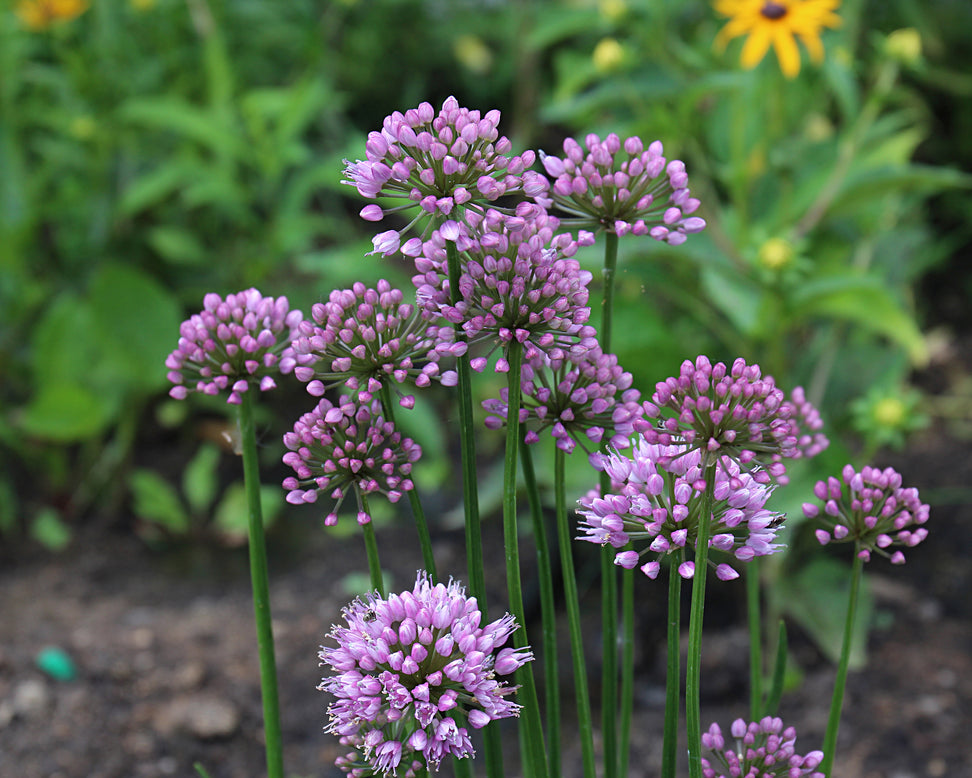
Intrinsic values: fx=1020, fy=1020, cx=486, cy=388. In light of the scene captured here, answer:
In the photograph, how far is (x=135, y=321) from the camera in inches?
101

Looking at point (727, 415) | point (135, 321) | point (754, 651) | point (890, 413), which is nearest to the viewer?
point (727, 415)

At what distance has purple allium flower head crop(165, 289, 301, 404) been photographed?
0.83 meters

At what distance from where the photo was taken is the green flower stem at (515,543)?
27.4 inches

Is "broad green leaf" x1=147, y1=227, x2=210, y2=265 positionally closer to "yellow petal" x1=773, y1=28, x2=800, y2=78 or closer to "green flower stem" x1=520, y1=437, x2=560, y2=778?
"yellow petal" x1=773, y1=28, x2=800, y2=78

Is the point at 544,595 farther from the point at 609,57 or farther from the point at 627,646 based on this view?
the point at 609,57

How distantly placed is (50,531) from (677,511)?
219cm

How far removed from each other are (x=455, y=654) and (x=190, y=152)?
227 cm

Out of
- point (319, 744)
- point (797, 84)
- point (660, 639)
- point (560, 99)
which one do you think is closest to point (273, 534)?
point (319, 744)

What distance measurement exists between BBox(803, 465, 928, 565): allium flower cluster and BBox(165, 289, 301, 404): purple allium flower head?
45cm

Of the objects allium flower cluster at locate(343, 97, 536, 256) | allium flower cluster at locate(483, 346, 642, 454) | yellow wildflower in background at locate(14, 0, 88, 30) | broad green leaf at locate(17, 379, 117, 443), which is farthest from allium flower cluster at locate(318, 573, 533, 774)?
yellow wildflower in background at locate(14, 0, 88, 30)

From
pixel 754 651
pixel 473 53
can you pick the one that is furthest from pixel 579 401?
pixel 473 53

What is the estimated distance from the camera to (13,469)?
2.74 metres

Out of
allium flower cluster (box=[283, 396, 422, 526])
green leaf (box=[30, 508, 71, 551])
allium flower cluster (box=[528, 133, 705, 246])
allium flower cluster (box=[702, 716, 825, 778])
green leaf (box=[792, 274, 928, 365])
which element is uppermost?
allium flower cluster (box=[528, 133, 705, 246])

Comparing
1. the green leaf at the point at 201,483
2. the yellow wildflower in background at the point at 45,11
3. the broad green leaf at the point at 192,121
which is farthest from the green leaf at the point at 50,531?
the yellow wildflower in background at the point at 45,11
